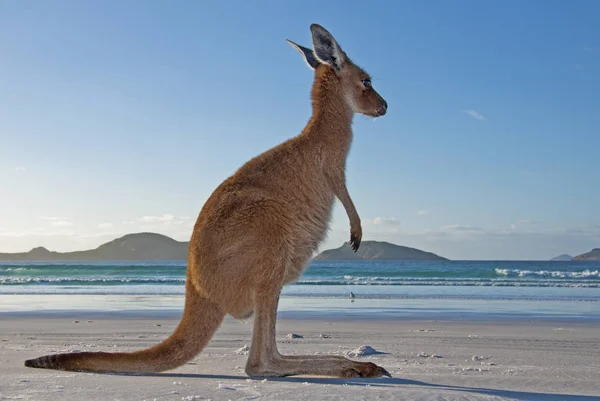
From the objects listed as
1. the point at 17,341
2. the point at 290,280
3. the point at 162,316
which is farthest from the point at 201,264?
the point at 162,316

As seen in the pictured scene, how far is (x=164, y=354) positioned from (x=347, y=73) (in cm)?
265

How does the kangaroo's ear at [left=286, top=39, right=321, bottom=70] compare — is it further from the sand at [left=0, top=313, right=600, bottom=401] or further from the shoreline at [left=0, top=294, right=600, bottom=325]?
the shoreline at [left=0, top=294, right=600, bottom=325]

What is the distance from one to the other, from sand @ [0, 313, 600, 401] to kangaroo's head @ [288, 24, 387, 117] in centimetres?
216

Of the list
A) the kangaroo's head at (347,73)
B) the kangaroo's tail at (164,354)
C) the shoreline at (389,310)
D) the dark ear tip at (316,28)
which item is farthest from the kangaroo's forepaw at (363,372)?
the shoreline at (389,310)

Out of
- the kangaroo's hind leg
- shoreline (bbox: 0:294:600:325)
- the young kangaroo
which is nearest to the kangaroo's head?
the young kangaroo

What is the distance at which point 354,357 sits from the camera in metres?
6.48

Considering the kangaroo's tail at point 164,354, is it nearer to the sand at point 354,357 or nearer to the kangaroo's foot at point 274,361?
the sand at point 354,357

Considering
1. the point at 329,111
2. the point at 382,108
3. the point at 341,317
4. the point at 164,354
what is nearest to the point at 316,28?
the point at 329,111

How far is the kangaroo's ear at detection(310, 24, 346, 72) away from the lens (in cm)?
532

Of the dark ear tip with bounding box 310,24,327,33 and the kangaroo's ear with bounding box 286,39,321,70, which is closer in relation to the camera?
the dark ear tip with bounding box 310,24,327,33

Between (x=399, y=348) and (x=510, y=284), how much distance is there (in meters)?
23.0

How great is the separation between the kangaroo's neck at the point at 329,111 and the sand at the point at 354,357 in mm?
1875

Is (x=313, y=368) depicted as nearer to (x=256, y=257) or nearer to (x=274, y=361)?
(x=274, y=361)

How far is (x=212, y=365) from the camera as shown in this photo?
18.1ft
